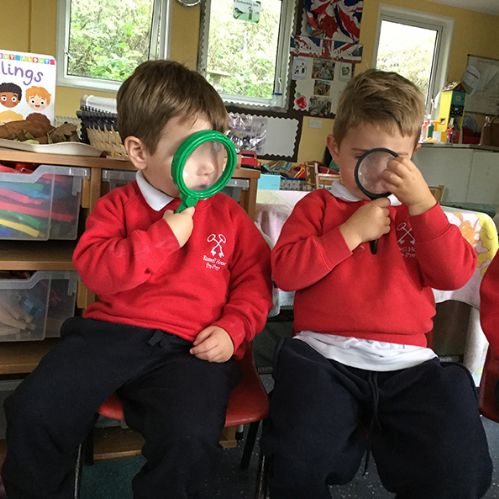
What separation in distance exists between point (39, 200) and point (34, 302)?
0.73 feet

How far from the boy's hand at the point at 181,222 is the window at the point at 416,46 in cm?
410

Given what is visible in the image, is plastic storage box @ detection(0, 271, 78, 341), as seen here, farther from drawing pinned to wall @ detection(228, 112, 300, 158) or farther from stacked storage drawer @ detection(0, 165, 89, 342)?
drawing pinned to wall @ detection(228, 112, 300, 158)

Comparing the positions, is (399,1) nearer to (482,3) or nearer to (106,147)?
(482,3)

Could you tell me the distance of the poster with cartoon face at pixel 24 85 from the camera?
1242mm

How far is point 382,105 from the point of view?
941mm

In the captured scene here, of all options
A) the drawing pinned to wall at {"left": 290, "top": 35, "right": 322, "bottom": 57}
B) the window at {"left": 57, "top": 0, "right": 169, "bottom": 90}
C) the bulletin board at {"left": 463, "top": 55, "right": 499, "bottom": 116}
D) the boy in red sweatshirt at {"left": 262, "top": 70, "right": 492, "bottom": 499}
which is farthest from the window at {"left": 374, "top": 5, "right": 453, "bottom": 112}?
the boy in red sweatshirt at {"left": 262, "top": 70, "right": 492, "bottom": 499}

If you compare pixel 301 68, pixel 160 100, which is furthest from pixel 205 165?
pixel 301 68

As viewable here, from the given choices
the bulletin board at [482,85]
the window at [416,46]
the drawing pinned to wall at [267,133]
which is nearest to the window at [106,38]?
the drawing pinned to wall at [267,133]

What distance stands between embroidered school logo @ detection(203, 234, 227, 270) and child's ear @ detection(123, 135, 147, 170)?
0.18 meters

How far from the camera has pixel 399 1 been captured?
177 inches

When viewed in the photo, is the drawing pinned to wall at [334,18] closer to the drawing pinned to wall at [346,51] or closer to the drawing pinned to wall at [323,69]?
the drawing pinned to wall at [346,51]

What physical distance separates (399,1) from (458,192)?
177cm

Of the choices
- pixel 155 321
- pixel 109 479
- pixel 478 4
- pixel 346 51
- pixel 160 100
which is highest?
pixel 478 4

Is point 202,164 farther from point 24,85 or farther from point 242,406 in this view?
point 24,85
